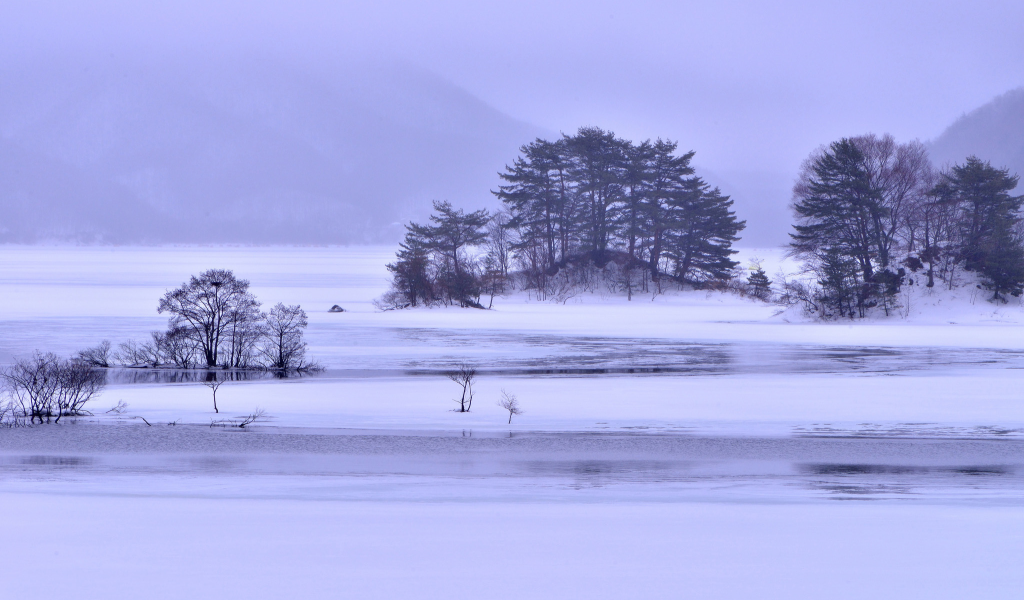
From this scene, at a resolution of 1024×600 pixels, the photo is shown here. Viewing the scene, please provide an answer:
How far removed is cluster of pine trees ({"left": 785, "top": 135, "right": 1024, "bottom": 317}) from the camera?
49031 millimetres

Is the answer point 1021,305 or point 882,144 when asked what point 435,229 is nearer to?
point 882,144

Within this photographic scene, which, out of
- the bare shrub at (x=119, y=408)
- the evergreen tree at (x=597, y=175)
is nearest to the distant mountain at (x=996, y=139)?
the evergreen tree at (x=597, y=175)

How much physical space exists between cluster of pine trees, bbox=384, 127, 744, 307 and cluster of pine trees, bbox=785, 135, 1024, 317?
14.4 meters

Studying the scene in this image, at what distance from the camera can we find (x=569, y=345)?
34312mm

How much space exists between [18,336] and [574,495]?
2873 centimetres

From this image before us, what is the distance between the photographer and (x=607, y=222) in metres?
71.7

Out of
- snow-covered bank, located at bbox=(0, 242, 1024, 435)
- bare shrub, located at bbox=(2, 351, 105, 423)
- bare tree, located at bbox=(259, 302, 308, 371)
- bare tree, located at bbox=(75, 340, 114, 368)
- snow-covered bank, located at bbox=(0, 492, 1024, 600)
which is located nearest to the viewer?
snow-covered bank, located at bbox=(0, 492, 1024, 600)

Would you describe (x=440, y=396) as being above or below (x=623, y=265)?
below

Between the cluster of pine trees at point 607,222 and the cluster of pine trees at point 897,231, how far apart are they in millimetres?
14429

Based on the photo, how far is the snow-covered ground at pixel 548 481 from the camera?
812 cm

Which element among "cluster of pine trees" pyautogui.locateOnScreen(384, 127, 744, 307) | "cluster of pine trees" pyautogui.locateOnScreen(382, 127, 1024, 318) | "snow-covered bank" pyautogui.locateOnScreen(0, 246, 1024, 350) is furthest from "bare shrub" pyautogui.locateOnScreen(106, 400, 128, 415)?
"cluster of pine trees" pyautogui.locateOnScreen(384, 127, 744, 307)

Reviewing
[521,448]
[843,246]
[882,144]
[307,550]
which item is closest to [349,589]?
[307,550]

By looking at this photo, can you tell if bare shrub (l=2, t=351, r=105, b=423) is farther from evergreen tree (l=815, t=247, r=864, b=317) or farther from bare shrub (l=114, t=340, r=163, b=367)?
evergreen tree (l=815, t=247, r=864, b=317)

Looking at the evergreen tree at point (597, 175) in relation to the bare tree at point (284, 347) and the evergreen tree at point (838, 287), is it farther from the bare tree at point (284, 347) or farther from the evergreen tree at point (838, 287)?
the bare tree at point (284, 347)
